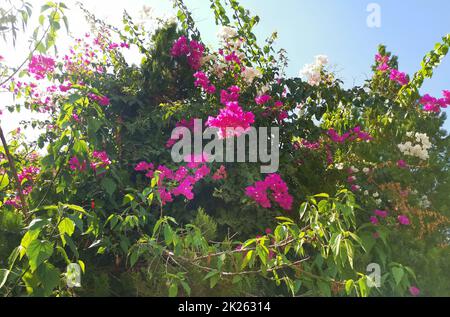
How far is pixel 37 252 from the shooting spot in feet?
5.13

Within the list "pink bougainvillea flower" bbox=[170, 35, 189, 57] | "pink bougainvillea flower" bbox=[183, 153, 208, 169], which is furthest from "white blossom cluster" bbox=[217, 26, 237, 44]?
"pink bougainvillea flower" bbox=[183, 153, 208, 169]

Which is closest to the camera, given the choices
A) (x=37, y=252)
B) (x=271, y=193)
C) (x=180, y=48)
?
(x=37, y=252)

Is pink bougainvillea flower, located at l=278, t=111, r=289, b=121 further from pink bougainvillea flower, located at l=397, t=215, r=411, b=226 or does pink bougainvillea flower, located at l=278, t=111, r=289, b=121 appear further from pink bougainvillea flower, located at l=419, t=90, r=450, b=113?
pink bougainvillea flower, located at l=419, t=90, r=450, b=113

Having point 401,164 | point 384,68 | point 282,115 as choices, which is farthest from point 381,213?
point 384,68

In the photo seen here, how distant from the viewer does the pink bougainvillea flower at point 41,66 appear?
4.44 m

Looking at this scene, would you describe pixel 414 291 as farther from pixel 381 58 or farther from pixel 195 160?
pixel 381 58

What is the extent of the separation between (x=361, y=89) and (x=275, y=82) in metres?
0.85

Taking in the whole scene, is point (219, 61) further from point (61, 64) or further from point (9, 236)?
point (9, 236)

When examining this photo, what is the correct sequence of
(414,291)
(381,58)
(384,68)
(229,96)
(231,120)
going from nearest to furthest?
(231,120), (414,291), (229,96), (384,68), (381,58)

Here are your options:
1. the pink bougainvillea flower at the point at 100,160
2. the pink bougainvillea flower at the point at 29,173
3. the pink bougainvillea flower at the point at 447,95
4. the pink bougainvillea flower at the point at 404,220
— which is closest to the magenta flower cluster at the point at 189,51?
the pink bougainvillea flower at the point at 100,160

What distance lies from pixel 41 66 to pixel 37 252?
11.5 ft

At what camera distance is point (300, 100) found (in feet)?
13.7

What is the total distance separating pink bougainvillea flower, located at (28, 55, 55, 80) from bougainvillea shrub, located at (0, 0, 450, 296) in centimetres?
1
